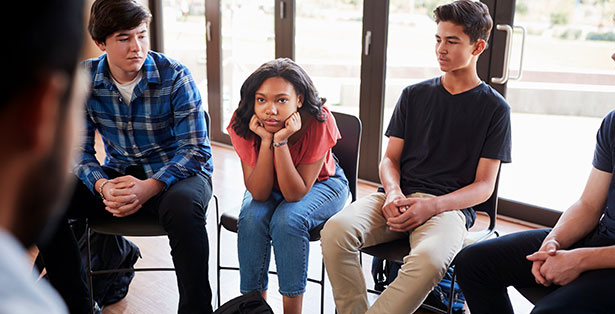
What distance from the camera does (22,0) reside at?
0.34m

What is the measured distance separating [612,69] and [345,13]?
1.71 meters

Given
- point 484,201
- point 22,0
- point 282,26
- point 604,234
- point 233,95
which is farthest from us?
point 233,95

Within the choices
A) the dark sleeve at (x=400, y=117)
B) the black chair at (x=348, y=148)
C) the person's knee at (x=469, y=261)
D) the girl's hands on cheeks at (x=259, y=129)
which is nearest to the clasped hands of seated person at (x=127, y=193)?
the black chair at (x=348, y=148)

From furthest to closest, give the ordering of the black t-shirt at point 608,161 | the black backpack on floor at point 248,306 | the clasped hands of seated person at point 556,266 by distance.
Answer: the black backpack on floor at point 248,306
the black t-shirt at point 608,161
the clasped hands of seated person at point 556,266

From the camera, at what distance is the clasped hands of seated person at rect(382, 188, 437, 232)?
1827mm

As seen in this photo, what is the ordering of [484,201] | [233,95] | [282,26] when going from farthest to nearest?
[233,95]
[282,26]
[484,201]

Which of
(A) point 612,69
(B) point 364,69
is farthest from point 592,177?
(B) point 364,69

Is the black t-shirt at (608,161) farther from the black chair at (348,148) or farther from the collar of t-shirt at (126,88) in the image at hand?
the collar of t-shirt at (126,88)

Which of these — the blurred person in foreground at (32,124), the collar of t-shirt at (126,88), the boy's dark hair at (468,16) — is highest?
the boy's dark hair at (468,16)

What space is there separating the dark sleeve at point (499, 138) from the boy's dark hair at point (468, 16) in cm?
28

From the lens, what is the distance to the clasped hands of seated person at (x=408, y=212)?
1.83 m

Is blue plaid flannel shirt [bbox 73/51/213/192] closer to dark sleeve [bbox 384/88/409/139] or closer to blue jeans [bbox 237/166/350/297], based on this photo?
blue jeans [bbox 237/166/350/297]

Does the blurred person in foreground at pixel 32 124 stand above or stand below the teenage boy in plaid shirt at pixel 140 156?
above

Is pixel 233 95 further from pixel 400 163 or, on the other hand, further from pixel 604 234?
pixel 604 234
